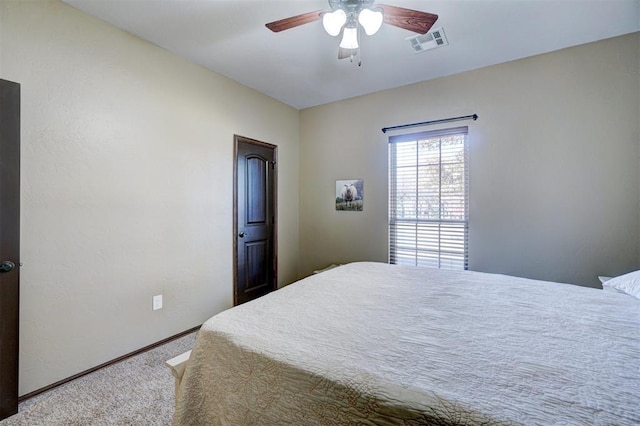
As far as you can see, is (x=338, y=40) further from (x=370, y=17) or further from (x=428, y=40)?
(x=370, y=17)

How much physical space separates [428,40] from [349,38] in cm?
103

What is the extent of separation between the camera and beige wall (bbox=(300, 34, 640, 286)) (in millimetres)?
2443

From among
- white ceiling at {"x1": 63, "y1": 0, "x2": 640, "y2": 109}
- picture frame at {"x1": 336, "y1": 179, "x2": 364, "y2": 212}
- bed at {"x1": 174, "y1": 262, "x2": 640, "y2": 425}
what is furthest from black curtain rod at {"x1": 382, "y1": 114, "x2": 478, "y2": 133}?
bed at {"x1": 174, "y1": 262, "x2": 640, "y2": 425}

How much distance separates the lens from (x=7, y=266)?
1754 millimetres

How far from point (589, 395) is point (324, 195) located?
3.48 m

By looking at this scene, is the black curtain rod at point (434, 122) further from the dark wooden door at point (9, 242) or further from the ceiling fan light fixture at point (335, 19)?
the dark wooden door at point (9, 242)

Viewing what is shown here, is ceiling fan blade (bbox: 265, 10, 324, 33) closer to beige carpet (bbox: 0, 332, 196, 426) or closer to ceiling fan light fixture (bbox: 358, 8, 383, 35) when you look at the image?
ceiling fan light fixture (bbox: 358, 8, 383, 35)

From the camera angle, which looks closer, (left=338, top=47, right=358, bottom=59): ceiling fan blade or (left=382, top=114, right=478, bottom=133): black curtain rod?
(left=338, top=47, right=358, bottom=59): ceiling fan blade

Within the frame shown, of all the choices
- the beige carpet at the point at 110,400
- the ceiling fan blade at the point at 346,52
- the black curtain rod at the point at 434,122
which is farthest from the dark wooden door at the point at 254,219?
the ceiling fan blade at the point at 346,52

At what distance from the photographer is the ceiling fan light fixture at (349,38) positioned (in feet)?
6.16

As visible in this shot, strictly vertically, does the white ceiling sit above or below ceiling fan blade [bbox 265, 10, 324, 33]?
above

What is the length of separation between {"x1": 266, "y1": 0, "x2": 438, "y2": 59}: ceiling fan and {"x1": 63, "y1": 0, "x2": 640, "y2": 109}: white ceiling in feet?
1.12

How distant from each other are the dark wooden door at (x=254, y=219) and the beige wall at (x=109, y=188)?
0.54 feet

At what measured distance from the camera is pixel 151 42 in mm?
2586
